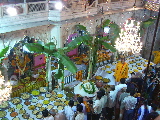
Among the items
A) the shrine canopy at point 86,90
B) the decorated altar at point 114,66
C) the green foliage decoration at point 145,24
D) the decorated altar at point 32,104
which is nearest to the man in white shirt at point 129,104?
the shrine canopy at point 86,90

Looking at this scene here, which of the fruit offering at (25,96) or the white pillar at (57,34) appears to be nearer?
the fruit offering at (25,96)

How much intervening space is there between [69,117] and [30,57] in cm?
583

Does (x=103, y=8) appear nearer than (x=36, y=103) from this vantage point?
No

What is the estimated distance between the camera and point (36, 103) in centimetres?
865

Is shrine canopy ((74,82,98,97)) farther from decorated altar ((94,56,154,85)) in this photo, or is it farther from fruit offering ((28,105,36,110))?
fruit offering ((28,105,36,110))

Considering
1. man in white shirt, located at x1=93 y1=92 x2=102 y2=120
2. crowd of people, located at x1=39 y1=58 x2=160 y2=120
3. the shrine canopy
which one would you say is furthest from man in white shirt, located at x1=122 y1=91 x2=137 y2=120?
the shrine canopy

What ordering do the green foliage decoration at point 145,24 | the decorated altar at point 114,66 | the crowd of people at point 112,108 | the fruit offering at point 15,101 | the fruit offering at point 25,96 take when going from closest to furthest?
the crowd of people at point 112,108 < the fruit offering at point 15,101 < the fruit offering at point 25,96 < the decorated altar at point 114,66 < the green foliage decoration at point 145,24

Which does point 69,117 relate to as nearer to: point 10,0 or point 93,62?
point 93,62

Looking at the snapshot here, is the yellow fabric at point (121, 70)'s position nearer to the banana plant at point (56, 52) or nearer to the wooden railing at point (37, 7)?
the banana plant at point (56, 52)

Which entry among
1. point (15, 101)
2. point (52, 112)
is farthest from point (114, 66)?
point (15, 101)

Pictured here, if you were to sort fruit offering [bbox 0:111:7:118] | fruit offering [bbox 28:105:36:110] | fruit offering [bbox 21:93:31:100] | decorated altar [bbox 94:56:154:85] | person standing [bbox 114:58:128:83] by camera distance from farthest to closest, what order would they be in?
1. decorated altar [bbox 94:56:154:85]
2. person standing [bbox 114:58:128:83]
3. fruit offering [bbox 21:93:31:100]
4. fruit offering [bbox 28:105:36:110]
5. fruit offering [bbox 0:111:7:118]

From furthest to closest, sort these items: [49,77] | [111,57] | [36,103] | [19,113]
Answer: [111,57], [49,77], [36,103], [19,113]

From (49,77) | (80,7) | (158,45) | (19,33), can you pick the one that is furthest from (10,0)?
(158,45)

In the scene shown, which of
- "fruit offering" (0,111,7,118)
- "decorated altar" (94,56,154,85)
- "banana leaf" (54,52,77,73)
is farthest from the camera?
"decorated altar" (94,56,154,85)
